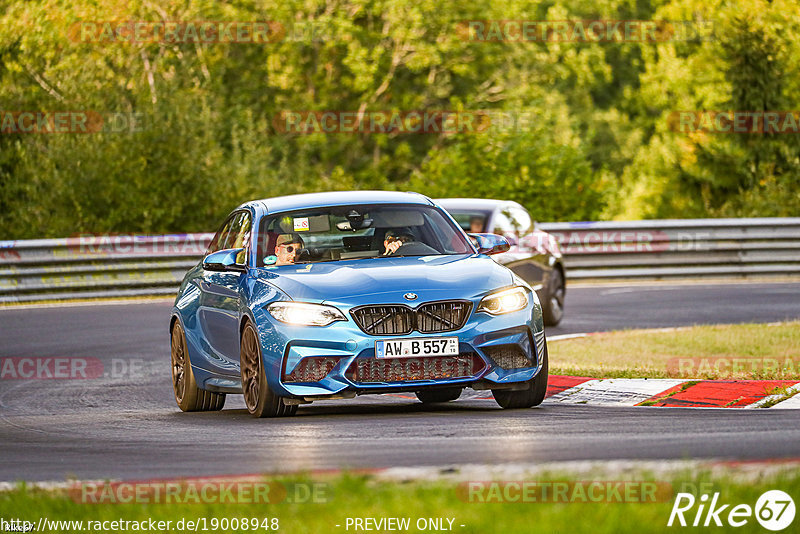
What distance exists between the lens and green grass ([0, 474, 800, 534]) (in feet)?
18.9

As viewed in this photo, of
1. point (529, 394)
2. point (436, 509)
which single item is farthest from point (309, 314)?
point (436, 509)

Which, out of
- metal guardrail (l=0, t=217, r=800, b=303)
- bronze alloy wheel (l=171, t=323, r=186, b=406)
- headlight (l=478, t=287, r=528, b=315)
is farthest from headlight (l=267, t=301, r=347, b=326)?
metal guardrail (l=0, t=217, r=800, b=303)

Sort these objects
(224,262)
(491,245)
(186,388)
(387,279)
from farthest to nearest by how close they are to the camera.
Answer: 1. (186,388)
2. (491,245)
3. (224,262)
4. (387,279)

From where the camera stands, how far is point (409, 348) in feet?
33.2

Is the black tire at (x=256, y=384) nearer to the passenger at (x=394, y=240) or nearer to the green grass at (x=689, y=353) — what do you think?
the passenger at (x=394, y=240)

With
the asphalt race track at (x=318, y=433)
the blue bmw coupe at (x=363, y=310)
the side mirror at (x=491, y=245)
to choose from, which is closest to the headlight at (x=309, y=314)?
the blue bmw coupe at (x=363, y=310)

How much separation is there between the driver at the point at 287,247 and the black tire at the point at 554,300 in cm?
855

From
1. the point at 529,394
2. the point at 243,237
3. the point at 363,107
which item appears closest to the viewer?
the point at 529,394

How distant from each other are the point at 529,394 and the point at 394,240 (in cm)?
153

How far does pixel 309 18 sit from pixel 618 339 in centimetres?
3458

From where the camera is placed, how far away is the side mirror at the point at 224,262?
37.6 feet

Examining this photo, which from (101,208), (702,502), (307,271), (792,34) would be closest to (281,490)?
(702,502)

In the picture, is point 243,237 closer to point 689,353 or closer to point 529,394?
point 529,394

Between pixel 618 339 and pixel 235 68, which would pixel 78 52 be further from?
pixel 618 339
